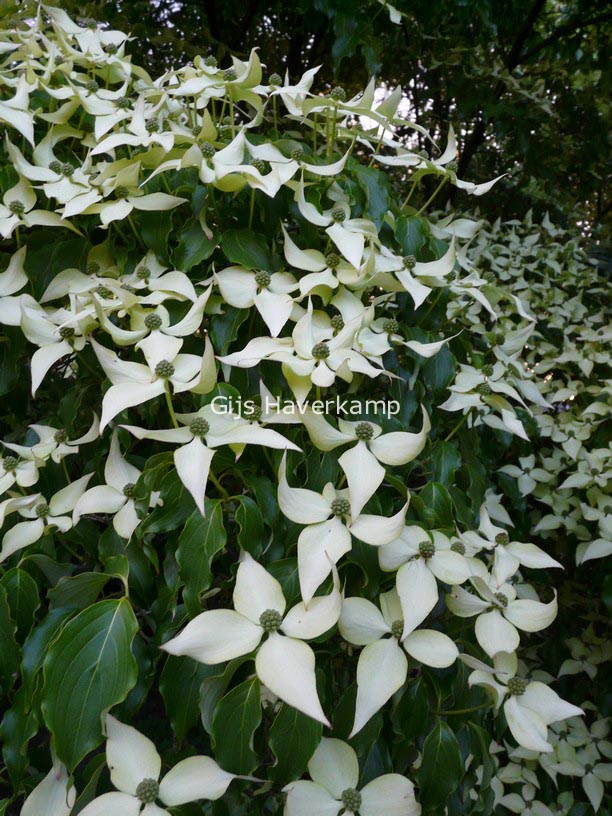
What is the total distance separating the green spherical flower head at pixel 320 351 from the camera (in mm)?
685

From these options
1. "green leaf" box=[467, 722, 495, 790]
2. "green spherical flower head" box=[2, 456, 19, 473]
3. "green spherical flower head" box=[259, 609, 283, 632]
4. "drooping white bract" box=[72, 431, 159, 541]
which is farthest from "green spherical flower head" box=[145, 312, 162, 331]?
"green leaf" box=[467, 722, 495, 790]

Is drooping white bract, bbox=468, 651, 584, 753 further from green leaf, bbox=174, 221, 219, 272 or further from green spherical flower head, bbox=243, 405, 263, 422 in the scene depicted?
green leaf, bbox=174, 221, 219, 272

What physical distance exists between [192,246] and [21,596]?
45cm

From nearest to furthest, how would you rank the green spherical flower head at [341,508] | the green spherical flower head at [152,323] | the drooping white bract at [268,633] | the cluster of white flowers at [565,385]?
the drooping white bract at [268,633] → the green spherical flower head at [341,508] → the green spherical flower head at [152,323] → the cluster of white flowers at [565,385]

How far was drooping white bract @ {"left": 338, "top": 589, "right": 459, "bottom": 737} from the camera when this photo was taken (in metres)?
0.56

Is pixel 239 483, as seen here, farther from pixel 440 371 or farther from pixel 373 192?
pixel 373 192

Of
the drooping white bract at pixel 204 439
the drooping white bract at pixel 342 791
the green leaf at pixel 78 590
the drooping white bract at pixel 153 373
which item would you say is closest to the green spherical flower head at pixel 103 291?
the drooping white bract at pixel 153 373

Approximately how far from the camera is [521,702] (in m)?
0.66

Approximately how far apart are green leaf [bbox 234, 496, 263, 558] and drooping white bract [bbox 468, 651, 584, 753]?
251 millimetres

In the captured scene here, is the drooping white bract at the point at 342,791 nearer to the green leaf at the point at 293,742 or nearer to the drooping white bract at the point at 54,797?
the green leaf at the point at 293,742

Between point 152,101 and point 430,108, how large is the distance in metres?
2.14

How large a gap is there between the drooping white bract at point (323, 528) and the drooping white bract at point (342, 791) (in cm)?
16

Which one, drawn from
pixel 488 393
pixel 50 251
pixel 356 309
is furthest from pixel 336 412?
pixel 50 251

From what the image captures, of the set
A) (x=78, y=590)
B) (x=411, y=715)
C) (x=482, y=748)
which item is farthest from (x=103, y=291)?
A: (x=482, y=748)
